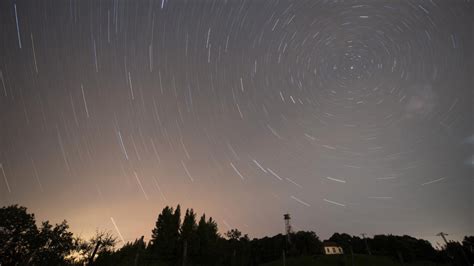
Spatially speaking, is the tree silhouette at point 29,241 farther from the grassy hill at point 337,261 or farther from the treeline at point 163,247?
the grassy hill at point 337,261

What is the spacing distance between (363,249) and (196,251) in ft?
223

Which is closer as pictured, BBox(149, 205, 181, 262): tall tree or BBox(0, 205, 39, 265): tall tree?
BBox(0, 205, 39, 265): tall tree

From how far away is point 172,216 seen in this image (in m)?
65.8

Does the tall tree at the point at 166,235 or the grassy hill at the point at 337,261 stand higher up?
the tall tree at the point at 166,235

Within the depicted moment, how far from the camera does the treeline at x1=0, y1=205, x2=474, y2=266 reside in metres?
49.4

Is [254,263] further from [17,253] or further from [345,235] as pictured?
[17,253]

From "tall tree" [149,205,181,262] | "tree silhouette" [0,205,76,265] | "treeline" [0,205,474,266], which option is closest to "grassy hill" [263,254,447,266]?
"treeline" [0,205,474,266]

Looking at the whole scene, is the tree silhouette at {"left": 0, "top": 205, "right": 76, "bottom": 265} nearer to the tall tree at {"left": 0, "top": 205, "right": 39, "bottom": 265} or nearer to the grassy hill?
the tall tree at {"left": 0, "top": 205, "right": 39, "bottom": 265}

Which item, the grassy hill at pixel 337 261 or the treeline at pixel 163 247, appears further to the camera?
the grassy hill at pixel 337 261

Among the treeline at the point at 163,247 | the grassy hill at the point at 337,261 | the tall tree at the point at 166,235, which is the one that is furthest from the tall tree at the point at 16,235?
the grassy hill at the point at 337,261

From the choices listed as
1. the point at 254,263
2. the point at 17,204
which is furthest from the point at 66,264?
the point at 254,263

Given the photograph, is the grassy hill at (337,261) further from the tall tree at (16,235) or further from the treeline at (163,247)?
the tall tree at (16,235)

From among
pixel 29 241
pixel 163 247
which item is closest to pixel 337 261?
pixel 163 247

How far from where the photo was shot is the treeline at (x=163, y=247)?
49.4 meters
